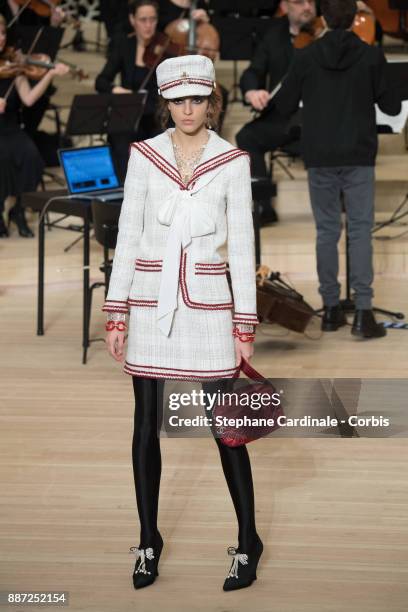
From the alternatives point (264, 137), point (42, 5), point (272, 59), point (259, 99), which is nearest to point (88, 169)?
point (259, 99)

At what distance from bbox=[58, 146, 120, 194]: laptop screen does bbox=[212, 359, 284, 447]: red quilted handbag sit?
311 cm

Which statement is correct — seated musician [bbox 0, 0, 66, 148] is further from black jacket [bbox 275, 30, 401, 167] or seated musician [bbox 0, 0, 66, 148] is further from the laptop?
black jacket [bbox 275, 30, 401, 167]

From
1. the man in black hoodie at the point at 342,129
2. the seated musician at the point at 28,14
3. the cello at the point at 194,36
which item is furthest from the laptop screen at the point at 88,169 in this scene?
the seated musician at the point at 28,14

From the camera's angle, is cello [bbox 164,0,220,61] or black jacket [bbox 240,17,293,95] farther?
cello [bbox 164,0,220,61]

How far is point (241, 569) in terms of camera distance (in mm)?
3469

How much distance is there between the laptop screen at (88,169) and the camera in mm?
6352

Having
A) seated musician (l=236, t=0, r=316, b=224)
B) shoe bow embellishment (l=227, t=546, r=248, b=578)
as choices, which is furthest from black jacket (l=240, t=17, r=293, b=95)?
shoe bow embellishment (l=227, t=546, r=248, b=578)

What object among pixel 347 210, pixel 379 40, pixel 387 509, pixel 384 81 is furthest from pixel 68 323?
pixel 379 40

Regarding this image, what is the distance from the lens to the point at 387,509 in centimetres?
407

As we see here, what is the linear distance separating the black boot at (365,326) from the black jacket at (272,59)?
260 centimetres

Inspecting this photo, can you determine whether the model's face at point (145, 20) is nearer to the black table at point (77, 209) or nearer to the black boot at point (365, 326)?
the black table at point (77, 209)

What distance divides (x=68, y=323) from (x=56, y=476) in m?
2.39

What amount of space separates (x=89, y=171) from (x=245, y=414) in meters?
3.24

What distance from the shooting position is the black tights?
3393 millimetres
